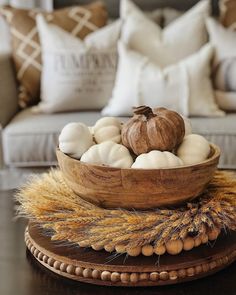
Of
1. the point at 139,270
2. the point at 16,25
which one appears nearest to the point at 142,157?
the point at 139,270

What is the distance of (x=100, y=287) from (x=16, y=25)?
187cm

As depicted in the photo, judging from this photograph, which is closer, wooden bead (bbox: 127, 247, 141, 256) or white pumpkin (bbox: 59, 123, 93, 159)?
wooden bead (bbox: 127, 247, 141, 256)

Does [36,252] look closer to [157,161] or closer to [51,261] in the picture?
[51,261]

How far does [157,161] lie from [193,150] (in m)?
0.09

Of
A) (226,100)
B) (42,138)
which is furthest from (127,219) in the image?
(226,100)

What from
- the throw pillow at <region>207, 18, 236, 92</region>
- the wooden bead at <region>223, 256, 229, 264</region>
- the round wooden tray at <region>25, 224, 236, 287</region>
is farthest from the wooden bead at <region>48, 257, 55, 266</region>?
the throw pillow at <region>207, 18, 236, 92</region>

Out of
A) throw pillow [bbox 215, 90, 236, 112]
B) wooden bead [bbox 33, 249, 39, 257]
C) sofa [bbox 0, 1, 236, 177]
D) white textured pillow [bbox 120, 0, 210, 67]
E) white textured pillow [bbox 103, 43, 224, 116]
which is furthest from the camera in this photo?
white textured pillow [bbox 120, 0, 210, 67]

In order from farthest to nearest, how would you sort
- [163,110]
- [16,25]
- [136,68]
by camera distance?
1. [16,25]
2. [136,68]
3. [163,110]

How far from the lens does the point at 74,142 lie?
1.00 m

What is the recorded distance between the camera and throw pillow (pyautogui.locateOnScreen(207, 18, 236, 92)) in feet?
7.61

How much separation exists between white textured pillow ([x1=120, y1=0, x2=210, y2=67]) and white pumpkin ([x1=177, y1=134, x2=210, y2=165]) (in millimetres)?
1458

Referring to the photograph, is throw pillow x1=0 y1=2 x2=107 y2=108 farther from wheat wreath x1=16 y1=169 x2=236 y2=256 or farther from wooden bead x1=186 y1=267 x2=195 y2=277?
wooden bead x1=186 y1=267 x2=195 y2=277

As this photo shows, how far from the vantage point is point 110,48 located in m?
2.40

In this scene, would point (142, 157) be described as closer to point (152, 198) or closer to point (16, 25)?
point (152, 198)
